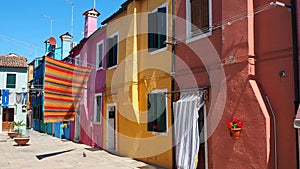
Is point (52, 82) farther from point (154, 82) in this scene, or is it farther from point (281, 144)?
point (281, 144)

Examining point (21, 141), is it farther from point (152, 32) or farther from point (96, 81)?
point (152, 32)

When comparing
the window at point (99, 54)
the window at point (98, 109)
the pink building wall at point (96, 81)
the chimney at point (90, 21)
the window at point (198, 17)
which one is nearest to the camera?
the window at point (198, 17)

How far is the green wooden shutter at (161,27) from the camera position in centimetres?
1070

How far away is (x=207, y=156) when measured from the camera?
27.5ft

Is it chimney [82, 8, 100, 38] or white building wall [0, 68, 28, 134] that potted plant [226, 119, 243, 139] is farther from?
white building wall [0, 68, 28, 134]

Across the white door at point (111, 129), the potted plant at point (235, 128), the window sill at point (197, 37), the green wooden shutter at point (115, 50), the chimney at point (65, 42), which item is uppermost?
the chimney at point (65, 42)

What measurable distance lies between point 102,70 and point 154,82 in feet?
18.2

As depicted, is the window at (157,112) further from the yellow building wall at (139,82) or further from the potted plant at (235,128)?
the potted plant at (235,128)

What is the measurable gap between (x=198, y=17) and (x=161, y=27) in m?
2.22

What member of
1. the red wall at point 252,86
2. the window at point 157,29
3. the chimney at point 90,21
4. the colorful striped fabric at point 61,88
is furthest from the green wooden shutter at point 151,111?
the chimney at point 90,21

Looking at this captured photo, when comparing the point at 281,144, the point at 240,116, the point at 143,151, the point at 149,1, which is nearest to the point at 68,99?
the point at 143,151

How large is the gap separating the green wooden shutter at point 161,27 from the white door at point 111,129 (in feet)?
17.9

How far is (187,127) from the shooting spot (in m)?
8.75

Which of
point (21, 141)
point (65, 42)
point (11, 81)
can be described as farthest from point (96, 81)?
point (11, 81)
